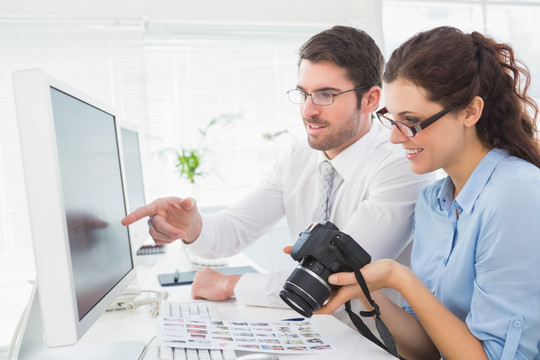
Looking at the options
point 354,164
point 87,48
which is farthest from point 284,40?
point 354,164

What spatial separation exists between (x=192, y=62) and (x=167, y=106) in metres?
0.44

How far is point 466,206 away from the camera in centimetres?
118

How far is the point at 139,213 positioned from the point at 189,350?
38 cm

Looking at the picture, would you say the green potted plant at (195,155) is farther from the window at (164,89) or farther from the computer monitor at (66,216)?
the computer monitor at (66,216)

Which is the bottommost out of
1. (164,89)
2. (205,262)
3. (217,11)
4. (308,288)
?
(205,262)

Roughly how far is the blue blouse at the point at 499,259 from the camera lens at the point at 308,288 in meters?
0.32

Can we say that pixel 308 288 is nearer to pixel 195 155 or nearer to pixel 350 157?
pixel 350 157

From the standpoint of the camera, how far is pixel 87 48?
406 cm

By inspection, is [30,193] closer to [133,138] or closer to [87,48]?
[133,138]

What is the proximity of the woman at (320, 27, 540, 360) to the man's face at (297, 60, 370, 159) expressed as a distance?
397 mm

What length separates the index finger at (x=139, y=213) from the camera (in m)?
1.12

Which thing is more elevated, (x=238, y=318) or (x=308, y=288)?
(x=308, y=288)

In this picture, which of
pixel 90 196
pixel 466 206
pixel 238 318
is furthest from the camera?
pixel 238 318

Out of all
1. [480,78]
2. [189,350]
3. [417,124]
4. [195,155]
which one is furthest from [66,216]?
[195,155]
